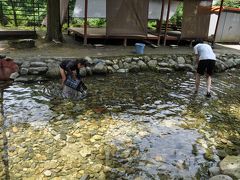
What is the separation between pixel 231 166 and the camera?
4844 millimetres

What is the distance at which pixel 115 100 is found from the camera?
8.05 meters

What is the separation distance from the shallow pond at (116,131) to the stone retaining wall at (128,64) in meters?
0.78

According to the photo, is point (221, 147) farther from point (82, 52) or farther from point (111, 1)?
point (111, 1)

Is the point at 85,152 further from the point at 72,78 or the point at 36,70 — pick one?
the point at 36,70

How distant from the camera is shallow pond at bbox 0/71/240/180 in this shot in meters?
4.93

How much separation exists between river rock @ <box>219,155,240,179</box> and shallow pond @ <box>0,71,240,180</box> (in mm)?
289

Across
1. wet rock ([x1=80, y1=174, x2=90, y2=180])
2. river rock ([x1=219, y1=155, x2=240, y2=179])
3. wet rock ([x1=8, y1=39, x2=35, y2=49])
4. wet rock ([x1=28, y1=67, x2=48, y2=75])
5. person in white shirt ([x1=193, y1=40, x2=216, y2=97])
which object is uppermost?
person in white shirt ([x1=193, y1=40, x2=216, y2=97])

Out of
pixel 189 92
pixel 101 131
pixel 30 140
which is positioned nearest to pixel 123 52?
pixel 189 92

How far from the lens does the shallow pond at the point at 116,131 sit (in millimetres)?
4926

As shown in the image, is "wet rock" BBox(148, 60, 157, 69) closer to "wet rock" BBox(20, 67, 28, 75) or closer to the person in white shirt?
the person in white shirt

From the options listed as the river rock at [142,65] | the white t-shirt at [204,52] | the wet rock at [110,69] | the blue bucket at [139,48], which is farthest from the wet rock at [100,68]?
the white t-shirt at [204,52]

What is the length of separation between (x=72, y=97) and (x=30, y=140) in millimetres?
2447

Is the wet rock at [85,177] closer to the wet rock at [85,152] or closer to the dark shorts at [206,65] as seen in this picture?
the wet rock at [85,152]

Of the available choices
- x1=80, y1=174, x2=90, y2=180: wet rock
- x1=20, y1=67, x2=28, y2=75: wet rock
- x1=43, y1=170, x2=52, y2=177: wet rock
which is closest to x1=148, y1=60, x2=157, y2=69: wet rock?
x1=20, y1=67, x2=28, y2=75: wet rock
